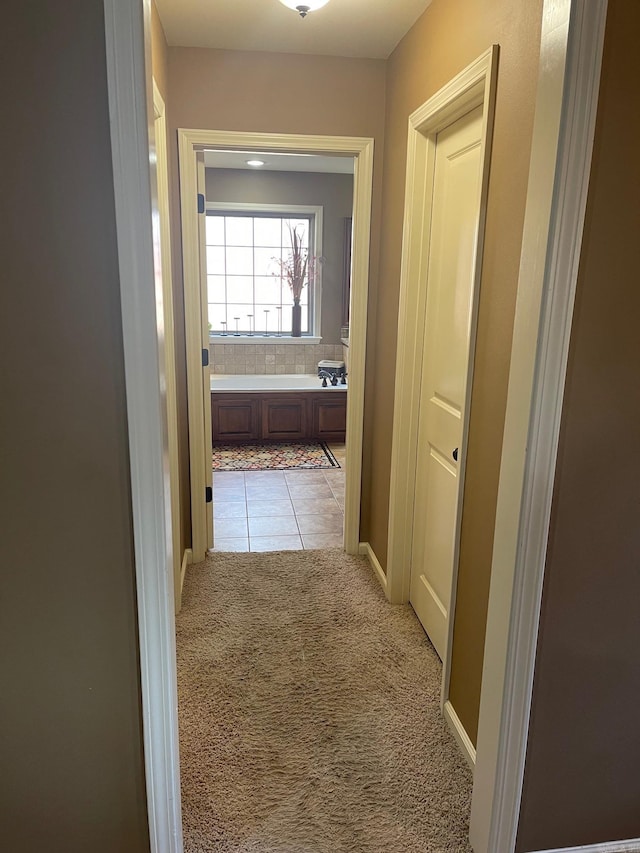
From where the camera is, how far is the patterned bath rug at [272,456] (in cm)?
491

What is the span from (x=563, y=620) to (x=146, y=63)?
1.48m

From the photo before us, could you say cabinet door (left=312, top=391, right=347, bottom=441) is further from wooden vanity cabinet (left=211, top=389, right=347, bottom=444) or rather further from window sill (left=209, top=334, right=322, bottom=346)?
window sill (left=209, top=334, right=322, bottom=346)

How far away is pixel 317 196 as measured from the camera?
584 cm

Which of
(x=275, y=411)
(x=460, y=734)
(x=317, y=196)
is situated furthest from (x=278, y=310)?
(x=460, y=734)

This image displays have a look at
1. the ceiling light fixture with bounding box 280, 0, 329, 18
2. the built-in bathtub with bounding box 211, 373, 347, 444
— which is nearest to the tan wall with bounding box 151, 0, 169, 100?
the ceiling light fixture with bounding box 280, 0, 329, 18

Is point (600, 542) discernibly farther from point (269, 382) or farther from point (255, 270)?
point (255, 270)

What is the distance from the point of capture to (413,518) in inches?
110

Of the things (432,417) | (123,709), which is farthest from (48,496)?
(432,417)

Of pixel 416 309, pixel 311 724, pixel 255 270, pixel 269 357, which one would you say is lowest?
pixel 311 724

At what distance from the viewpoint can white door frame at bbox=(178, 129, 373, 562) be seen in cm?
281

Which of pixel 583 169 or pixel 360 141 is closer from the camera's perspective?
pixel 583 169

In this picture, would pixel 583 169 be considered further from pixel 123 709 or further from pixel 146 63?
pixel 123 709

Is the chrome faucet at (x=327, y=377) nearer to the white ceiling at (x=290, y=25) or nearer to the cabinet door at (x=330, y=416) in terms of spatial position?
the cabinet door at (x=330, y=416)

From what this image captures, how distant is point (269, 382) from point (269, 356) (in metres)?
0.43
